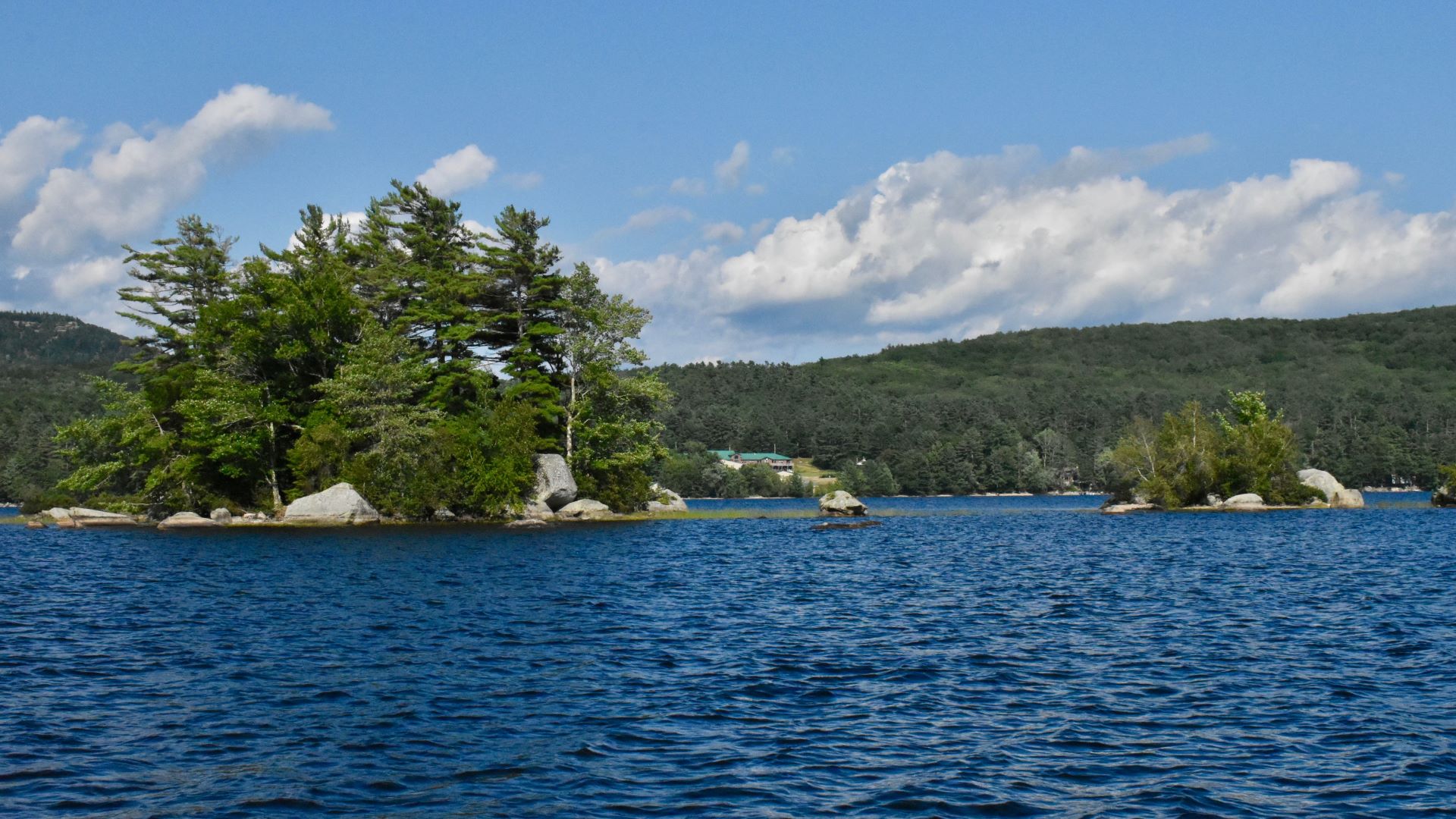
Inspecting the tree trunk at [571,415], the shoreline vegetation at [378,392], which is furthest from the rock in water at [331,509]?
the tree trunk at [571,415]

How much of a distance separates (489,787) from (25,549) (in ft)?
165

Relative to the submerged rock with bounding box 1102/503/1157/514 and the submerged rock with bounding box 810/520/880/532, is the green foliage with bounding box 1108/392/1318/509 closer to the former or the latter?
the submerged rock with bounding box 1102/503/1157/514

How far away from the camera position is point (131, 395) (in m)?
72.3

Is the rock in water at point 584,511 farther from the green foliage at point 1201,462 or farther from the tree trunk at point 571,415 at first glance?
the green foliage at point 1201,462

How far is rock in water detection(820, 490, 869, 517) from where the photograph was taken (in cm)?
8081

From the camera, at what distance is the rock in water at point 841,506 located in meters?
80.8

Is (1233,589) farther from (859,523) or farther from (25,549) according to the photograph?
(25,549)

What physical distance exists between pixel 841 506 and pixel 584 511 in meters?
19.7

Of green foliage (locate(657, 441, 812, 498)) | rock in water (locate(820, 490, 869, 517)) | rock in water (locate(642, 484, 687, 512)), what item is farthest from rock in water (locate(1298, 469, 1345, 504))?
green foliage (locate(657, 441, 812, 498))

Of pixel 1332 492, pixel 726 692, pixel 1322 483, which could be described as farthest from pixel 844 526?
pixel 1332 492

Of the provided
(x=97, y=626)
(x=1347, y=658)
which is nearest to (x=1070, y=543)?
(x=1347, y=658)

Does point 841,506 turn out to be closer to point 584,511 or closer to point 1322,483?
point 584,511

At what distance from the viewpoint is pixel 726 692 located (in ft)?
60.4

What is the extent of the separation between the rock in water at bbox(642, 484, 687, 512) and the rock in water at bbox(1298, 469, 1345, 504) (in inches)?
2382
